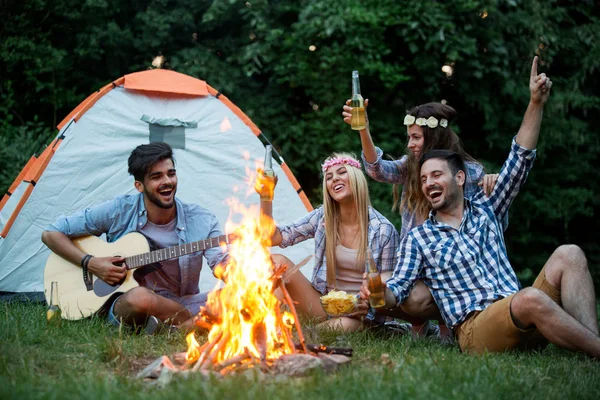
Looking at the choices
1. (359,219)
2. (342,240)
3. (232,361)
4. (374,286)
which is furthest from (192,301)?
(232,361)

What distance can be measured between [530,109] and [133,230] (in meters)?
2.53

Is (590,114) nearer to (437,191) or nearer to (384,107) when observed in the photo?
(384,107)

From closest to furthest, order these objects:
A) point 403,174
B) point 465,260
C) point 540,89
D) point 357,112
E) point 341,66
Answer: point 465,260, point 540,89, point 357,112, point 403,174, point 341,66

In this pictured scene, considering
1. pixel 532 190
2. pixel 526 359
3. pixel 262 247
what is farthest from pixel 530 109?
pixel 532 190

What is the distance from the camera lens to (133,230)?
459cm

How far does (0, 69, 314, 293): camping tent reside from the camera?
5594 millimetres

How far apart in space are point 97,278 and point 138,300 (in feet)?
1.68

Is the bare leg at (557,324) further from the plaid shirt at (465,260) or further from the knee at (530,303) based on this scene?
the plaid shirt at (465,260)

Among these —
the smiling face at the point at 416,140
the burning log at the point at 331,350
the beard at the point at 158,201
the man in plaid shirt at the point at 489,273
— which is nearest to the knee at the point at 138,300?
the beard at the point at 158,201

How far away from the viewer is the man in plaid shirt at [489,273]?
11.1 feet

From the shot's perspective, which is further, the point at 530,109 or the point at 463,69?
the point at 463,69

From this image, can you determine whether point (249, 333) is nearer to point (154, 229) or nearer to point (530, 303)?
A: point (530, 303)

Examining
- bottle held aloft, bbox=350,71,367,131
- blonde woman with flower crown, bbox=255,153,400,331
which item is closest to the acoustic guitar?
blonde woman with flower crown, bbox=255,153,400,331

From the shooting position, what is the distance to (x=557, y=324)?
10.9ft
